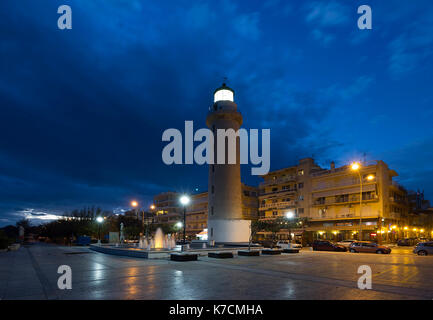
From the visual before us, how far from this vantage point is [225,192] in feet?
127

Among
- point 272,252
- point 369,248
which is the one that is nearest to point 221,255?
point 272,252

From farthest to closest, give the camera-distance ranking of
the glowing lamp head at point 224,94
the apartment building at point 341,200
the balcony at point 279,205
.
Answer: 1. the balcony at point 279,205
2. the apartment building at point 341,200
3. the glowing lamp head at point 224,94

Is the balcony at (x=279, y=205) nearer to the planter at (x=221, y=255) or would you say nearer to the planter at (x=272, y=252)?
the planter at (x=272, y=252)

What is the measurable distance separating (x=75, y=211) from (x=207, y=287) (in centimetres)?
6686

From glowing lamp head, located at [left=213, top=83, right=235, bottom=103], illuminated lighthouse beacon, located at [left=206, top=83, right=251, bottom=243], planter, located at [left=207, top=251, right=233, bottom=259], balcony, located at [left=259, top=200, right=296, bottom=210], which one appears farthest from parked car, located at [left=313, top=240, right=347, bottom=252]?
balcony, located at [left=259, top=200, right=296, bottom=210]

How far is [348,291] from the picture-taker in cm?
948

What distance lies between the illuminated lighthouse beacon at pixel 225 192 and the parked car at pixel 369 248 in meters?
13.6

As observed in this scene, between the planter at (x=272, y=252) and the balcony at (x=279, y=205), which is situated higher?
the balcony at (x=279, y=205)

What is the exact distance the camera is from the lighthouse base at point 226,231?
37.6m

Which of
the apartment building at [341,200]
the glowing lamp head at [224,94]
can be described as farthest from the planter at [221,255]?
the apartment building at [341,200]

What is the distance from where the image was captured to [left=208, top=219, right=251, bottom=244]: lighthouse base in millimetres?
37641

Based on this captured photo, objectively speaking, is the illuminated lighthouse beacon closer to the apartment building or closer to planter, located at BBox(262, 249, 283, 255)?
planter, located at BBox(262, 249, 283, 255)

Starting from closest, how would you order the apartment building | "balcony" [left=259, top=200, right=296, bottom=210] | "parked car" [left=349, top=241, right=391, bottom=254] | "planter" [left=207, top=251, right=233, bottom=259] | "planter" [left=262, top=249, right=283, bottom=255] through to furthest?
"planter" [left=207, top=251, right=233, bottom=259]
"planter" [left=262, top=249, right=283, bottom=255]
"parked car" [left=349, top=241, right=391, bottom=254]
the apartment building
"balcony" [left=259, top=200, right=296, bottom=210]
